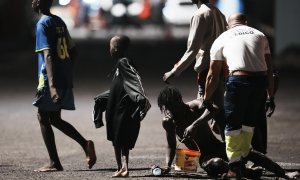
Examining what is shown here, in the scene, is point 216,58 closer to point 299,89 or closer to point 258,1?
point 299,89

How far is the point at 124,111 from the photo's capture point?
33.4 ft

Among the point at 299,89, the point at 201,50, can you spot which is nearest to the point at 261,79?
the point at 201,50

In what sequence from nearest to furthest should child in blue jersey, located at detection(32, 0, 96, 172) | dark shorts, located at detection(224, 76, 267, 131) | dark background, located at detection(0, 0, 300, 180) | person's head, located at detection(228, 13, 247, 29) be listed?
dark shorts, located at detection(224, 76, 267, 131) → person's head, located at detection(228, 13, 247, 29) → child in blue jersey, located at detection(32, 0, 96, 172) → dark background, located at detection(0, 0, 300, 180)

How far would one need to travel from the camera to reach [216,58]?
373 inches

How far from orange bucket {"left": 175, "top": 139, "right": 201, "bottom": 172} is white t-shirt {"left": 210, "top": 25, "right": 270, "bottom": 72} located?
1.04 m

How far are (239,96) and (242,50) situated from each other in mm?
443

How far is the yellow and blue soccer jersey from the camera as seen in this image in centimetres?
1048

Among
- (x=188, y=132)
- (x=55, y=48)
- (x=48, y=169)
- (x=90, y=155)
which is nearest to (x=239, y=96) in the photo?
(x=188, y=132)

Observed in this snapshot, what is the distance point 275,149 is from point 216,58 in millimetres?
3228

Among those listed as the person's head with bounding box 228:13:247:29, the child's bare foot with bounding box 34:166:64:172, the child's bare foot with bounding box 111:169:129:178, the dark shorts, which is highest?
the person's head with bounding box 228:13:247:29

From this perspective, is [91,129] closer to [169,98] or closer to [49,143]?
[49,143]

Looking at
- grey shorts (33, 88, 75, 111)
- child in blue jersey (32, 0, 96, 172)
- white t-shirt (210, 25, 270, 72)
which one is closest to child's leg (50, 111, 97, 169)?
child in blue jersey (32, 0, 96, 172)

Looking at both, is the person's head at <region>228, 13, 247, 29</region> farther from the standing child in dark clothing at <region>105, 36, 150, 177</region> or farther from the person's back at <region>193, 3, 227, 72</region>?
the standing child in dark clothing at <region>105, 36, 150, 177</region>

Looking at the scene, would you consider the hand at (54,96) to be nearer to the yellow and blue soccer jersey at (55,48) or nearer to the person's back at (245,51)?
the yellow and blue soccer jersey at (55,48)
